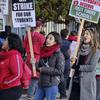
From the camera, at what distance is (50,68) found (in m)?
7.96

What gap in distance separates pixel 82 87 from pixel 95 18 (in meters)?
2.61

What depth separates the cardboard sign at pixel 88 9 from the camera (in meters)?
10.1

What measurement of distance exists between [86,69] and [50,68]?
1.92 feet

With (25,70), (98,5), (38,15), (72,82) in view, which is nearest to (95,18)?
(98,5)

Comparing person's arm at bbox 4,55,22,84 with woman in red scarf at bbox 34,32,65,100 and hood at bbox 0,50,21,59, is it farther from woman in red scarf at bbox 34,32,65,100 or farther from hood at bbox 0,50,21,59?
woman in red scarf at bbox 34,32,65,100

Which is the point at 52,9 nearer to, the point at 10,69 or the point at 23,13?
the point at 23,13

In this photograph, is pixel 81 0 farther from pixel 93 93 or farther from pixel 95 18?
pixel 93 93

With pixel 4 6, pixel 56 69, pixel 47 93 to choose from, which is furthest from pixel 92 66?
pixel 4 6

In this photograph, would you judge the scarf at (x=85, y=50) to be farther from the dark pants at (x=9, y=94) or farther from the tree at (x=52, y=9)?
the tree at (x=52, y=9)

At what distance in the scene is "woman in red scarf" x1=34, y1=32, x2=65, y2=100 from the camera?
314 inches

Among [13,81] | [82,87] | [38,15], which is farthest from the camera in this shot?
[38,15]

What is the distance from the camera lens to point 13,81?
696 cm

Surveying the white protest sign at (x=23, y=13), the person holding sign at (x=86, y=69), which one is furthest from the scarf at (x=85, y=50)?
the white protest sign at (x=23, y=13)

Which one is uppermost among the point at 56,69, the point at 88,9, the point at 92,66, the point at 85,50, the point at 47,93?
the point at 88,9
